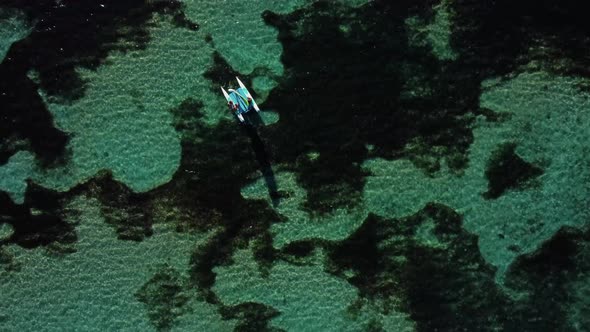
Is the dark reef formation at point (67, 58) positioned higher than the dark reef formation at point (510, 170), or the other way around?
the dark reef formation at point (67, 58)

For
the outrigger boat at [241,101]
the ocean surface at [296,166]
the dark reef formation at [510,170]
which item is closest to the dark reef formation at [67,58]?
the ocean surface at [296,166]

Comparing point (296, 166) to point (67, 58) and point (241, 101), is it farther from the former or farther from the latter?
point (67, 58)

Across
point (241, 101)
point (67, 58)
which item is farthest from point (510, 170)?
point (67, 58)

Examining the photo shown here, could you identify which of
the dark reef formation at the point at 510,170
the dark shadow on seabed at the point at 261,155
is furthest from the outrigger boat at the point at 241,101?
the dark reef formation at the point at 510,170

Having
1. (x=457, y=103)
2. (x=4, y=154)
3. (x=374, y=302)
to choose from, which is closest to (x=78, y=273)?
(x=4, y=154)

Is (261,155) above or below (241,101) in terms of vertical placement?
below

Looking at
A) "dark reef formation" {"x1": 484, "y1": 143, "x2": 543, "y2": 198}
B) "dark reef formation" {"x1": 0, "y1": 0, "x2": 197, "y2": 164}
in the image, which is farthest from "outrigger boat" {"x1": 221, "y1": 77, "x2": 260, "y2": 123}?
"dark reef formation" {"x1": 484, "y1": 143, "x2": 543, "y2": 198}

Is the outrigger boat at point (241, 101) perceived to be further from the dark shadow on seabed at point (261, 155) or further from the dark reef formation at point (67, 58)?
the dark reef formation at point (67, 58)
